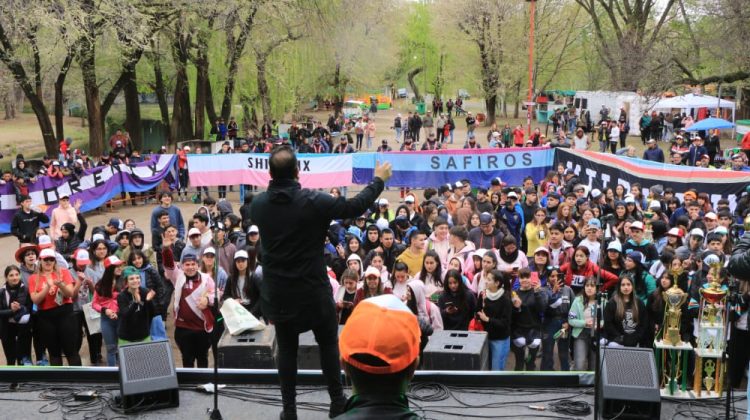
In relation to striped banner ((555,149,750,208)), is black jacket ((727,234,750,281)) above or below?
above

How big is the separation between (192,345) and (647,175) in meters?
10.5

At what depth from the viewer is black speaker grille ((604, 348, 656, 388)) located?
16.7ft

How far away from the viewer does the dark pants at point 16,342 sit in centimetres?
827

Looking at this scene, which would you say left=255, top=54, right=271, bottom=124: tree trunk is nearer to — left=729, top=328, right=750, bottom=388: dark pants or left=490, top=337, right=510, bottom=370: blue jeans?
left=490, top=337, right=510, bottom=370: blue jeans

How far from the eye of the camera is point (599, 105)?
39.4m

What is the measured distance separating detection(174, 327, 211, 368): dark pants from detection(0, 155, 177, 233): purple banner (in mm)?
10497

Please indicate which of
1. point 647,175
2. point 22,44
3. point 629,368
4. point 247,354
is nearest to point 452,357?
point 629,368

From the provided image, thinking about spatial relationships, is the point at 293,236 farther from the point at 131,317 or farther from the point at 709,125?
the point at 709,125

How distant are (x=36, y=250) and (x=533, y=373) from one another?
5.70 meters

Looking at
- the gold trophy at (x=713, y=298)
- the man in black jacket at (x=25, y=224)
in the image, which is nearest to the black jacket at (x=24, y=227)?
the man in black jacket at (x=25, y=224)

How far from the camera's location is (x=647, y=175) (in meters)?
15.6

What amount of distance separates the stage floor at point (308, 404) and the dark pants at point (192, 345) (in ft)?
7.82

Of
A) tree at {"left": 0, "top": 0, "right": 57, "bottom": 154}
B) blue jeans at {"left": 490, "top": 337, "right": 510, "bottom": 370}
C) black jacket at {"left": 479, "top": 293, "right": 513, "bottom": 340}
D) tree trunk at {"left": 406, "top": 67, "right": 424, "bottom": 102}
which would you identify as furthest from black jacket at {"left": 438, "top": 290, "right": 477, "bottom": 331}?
tree trunk at {"left": 406, "top": 67, "right": 424, "bottom": 102}

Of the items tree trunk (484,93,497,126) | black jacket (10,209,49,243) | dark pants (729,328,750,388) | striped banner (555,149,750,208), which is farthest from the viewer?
tree trunk (484,93,497,126)
